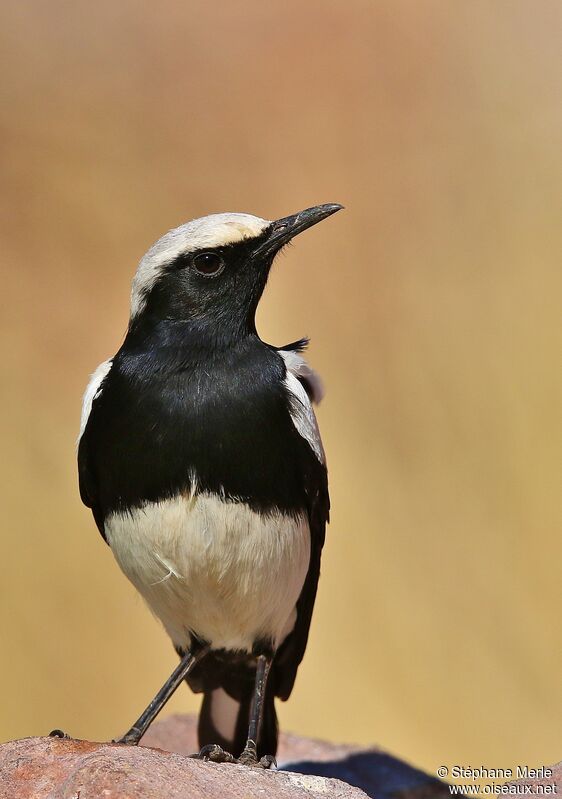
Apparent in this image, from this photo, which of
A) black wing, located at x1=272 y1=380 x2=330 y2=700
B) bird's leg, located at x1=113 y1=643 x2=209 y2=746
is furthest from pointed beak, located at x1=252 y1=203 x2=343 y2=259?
bird's leg, located at x1=113 y1=643 x2=209 y2=746

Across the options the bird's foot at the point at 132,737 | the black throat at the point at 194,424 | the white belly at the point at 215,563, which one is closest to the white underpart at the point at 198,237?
the black throat at the point at 194,424

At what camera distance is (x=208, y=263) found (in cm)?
530

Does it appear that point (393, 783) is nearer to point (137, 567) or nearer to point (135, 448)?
point (137, 567)

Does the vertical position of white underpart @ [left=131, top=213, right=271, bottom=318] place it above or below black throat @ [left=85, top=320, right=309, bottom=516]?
above

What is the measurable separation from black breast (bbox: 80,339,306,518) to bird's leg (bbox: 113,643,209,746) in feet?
2.79

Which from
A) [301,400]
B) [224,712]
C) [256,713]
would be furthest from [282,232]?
[224,712]

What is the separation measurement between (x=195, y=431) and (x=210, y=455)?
0.39 feet

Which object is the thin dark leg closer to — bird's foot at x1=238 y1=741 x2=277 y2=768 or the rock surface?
bird's foot at x1=238 y1=741 x2=277 y2=768

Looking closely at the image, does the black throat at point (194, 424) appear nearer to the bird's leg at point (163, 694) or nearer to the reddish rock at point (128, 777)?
the bird's leg at point (163, 694)

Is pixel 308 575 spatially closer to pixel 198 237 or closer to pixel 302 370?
pixel 302 370

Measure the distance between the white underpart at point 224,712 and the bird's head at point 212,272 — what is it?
184cm

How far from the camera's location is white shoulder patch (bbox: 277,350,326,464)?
529cm

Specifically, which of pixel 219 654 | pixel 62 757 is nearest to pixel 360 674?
pixel 219 654

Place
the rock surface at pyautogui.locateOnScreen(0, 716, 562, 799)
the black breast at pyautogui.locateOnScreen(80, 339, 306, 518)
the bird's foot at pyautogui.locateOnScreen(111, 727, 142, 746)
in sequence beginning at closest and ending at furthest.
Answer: the rock surface at pyautogui.locateOnScreen(0, 716, 562, 799) < the black breast at pyautogui.locateOnScreen(80, 339, 306, 518) < the bird's foot at pyautogui.locateOnScreen(111, 727, 142, 746)
